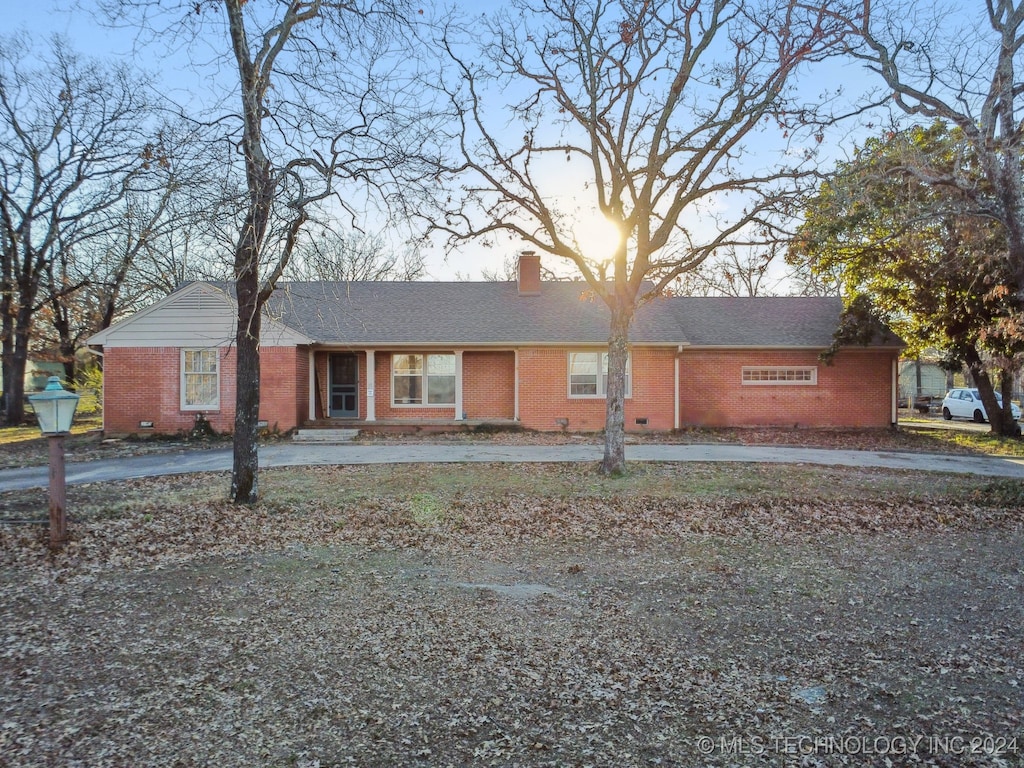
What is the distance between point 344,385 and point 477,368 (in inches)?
157

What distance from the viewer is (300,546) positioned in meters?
6.67

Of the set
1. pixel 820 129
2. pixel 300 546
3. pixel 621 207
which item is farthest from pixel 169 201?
pixel 820 129

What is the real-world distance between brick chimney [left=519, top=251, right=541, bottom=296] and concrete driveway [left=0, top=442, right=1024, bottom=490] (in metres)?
7.34

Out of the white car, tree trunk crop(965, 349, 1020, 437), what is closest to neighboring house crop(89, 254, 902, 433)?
tree trunk crop(965, 349, 1020, 437)

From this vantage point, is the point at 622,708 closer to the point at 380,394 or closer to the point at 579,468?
the point at 579,468

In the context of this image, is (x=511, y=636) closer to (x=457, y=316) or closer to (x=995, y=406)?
(x=457, y=316)

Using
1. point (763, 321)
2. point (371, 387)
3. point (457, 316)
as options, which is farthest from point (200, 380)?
point (763, 321)

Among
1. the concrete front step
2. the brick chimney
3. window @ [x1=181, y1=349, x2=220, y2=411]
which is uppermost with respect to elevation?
the brick chimney

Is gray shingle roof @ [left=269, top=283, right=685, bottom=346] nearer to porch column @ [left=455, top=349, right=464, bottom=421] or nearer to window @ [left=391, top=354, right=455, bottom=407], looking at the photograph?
porch column @ [left=455, top=349, right=464, bottom=421]

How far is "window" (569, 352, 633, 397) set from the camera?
18391 mm

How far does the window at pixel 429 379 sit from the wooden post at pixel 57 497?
480 inches

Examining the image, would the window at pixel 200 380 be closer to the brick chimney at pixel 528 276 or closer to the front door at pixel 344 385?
the front door at pixel 344 385

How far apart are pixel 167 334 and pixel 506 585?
15.2 m

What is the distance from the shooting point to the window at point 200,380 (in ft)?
56.9
